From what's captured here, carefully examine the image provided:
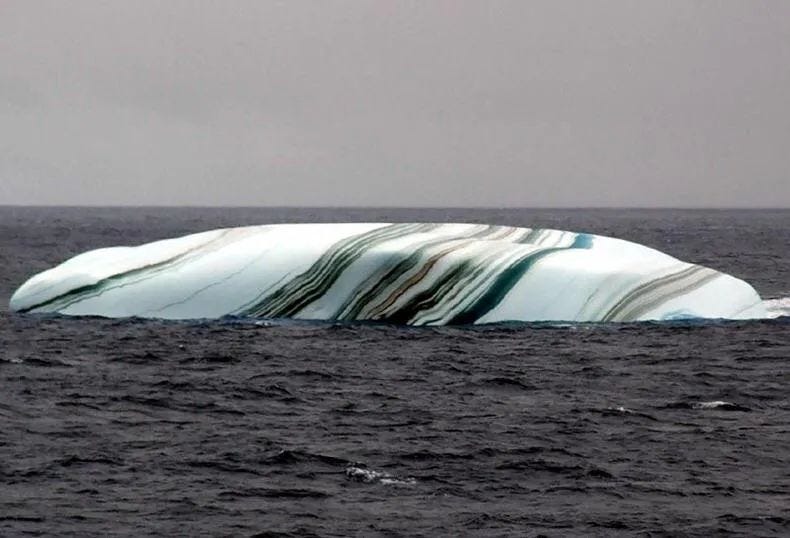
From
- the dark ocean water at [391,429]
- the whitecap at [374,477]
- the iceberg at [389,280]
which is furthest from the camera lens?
the iceberg at [389,280]

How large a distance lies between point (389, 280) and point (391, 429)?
11.5m

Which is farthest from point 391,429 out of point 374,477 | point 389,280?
point 389,280

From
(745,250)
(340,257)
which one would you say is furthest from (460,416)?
(745,250)

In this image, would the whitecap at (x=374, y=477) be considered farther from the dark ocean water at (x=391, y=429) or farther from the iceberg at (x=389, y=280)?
the iceberg at (x=389, y=280)

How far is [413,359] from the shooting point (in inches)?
1244

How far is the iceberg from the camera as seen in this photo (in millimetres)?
35344

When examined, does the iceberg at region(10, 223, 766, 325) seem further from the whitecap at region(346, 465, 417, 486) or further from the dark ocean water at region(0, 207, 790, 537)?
the whitecap at region(346, 465, 417, 486)

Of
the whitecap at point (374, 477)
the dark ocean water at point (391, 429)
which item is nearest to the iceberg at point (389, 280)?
the dark ocean water at point (391, 429)

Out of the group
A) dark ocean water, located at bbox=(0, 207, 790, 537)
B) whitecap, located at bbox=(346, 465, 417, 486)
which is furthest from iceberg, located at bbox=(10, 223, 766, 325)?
whitecap, located at bbox=(346, 465, 417, 486)

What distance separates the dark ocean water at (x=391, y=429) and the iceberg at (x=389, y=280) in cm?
53

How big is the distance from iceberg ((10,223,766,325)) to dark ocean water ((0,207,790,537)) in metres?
0.53

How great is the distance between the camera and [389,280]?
35.1 meters

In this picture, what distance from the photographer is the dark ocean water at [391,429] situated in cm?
1850

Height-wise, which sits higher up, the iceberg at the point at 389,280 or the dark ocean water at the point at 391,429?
the iceberg at the point at 389,280
